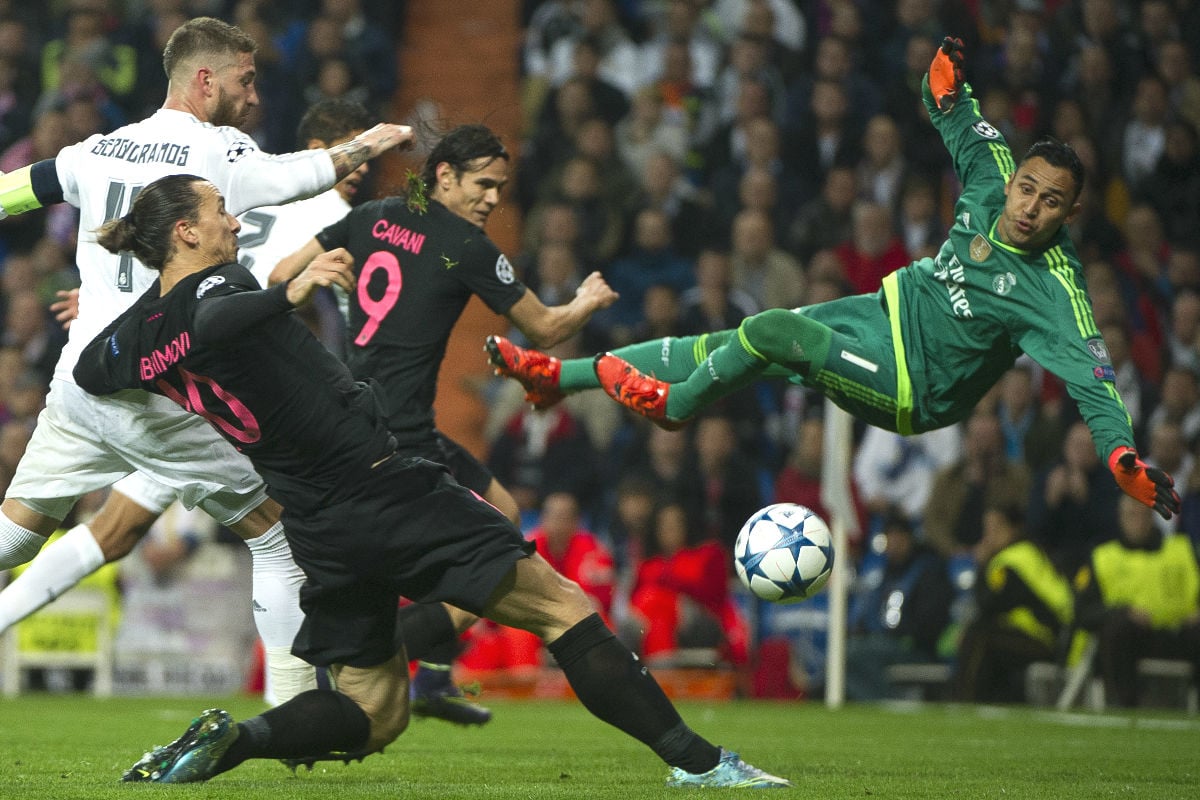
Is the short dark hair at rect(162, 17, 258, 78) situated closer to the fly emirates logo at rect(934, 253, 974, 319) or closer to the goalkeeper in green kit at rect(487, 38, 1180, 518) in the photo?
the goalkeeper in green kit at rect(487, 38, 1180, 518)

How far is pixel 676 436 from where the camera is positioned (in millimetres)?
13117

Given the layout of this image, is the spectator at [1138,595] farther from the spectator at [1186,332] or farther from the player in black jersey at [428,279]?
the player in black jersey at [428,279]

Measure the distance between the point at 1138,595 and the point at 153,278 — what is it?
7.81 meters

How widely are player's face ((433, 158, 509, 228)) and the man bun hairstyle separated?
71.5 inches

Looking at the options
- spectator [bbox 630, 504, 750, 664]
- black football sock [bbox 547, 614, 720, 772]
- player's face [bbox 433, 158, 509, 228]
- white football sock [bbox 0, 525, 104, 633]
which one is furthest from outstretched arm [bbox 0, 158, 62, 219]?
spectator [bbox 630, 504, 750, 664]

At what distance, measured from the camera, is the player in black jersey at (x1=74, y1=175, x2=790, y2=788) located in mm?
5242

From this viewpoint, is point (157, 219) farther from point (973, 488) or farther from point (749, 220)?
point (749, 220)

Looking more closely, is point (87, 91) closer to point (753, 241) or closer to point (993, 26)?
point (753, 241)

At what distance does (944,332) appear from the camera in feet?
23.0

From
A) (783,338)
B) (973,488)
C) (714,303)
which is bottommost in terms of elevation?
(973,488)

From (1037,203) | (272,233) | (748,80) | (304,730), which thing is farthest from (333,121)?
(748,80)

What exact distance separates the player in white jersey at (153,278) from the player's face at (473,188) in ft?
2.79

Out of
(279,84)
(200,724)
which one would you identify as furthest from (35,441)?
(279,84)

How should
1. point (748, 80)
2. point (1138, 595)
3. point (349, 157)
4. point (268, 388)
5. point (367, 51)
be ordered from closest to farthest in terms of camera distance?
point (268, 388), point (349, 157), point (1138, 595), point (748, 80), point (367, 51)
